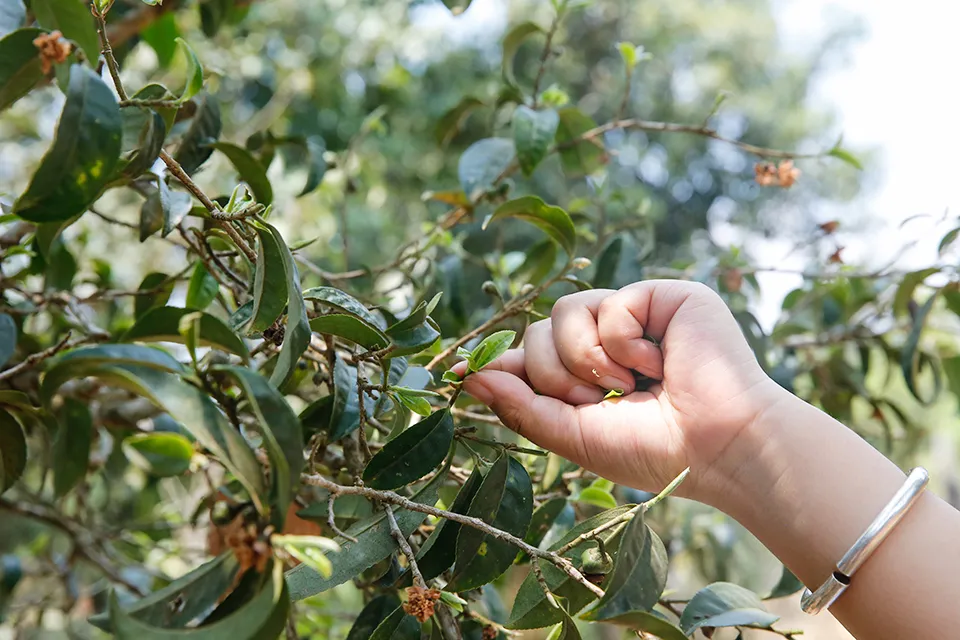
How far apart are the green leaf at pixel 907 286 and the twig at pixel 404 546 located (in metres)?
0.76

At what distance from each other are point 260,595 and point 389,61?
3.69 meters

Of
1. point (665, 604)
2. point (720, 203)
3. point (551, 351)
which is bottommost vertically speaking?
point (720, 203)

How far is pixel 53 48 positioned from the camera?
0.39 metres

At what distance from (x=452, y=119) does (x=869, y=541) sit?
844 millimetres

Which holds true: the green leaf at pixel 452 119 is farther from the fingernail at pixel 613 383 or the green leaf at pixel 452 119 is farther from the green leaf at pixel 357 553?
the green leaf at pixel 357 553

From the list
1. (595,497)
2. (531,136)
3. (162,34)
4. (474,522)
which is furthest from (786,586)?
(162,34)

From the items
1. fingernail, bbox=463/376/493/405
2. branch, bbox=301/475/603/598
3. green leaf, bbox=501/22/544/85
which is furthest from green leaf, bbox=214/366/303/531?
green leaf, bbox=501/22/544/85

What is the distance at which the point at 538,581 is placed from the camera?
1.53 feet

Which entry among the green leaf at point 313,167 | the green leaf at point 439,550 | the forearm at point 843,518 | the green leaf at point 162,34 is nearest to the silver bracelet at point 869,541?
the forearm at point 843,518

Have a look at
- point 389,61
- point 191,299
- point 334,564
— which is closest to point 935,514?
point 334,564

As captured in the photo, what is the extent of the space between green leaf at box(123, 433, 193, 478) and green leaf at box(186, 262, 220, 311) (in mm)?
188

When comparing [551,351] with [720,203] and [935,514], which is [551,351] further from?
[720,203]

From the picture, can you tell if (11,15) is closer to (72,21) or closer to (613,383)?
(72,21)

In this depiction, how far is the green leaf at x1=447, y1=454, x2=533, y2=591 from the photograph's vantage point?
0.48 metres
